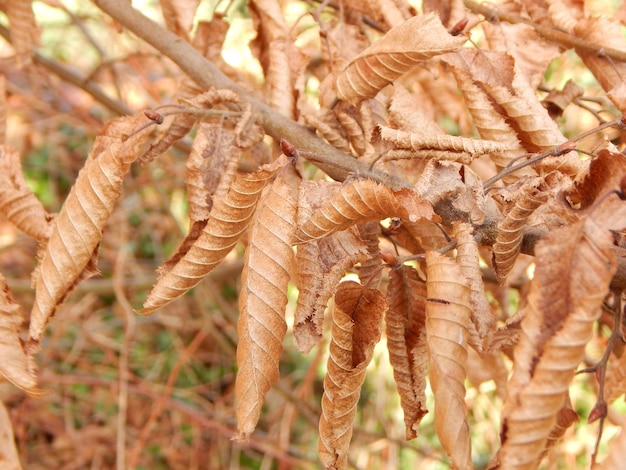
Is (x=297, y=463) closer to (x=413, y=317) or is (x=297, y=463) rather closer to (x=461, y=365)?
(x=413, y=317)

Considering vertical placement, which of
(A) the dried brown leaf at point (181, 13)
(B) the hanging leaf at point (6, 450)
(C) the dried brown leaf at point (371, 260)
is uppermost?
(A) the dried brown leaf at point (181, 13)

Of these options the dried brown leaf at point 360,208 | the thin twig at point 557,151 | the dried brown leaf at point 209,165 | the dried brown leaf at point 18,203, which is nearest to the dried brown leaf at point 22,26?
the dried brown leaf at point 18,203

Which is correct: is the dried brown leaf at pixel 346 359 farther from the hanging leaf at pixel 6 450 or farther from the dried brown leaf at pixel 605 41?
the dried brown leaf at pixel 605 41

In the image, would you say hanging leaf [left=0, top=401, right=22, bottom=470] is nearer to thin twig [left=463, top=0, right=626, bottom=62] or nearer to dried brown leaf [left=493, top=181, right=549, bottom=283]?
dried brown leaf [left=493, top=181, right=549, bottom=283]

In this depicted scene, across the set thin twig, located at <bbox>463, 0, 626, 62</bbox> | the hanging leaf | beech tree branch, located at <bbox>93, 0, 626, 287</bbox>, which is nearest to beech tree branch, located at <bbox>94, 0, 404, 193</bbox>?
beech tree branch, located at <bbox>93, 0, 626, 287</bbox>

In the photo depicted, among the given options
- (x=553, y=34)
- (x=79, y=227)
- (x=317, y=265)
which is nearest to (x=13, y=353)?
(x=79, y=227)

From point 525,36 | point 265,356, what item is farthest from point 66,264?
→ point 525,36
